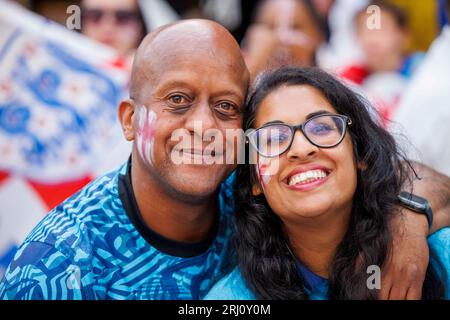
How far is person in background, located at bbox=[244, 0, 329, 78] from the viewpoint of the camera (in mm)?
4211

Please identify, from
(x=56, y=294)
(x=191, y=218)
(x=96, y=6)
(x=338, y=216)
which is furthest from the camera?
(x=96, y=6)

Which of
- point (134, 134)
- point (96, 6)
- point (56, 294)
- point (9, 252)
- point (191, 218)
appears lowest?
point (9, 252)

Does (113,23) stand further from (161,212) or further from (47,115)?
(161,212)

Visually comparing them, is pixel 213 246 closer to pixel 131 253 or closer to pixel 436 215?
pixel 131 253

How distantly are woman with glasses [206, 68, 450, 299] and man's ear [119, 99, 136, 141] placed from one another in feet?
1.59

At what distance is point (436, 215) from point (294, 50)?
6.73ft

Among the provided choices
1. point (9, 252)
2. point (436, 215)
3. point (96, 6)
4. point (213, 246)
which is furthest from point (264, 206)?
point (96, 6)

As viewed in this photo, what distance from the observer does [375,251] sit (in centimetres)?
224

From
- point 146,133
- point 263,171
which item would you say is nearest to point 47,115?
point 146,133

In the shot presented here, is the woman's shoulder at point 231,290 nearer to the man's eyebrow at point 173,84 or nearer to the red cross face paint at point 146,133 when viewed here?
the red cross face paint at point 146,133

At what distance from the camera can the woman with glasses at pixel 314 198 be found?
84.8 inches

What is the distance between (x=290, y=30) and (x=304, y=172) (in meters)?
2.34

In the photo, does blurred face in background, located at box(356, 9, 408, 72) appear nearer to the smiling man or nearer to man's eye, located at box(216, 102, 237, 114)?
the smiling man

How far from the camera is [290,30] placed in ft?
14.0
